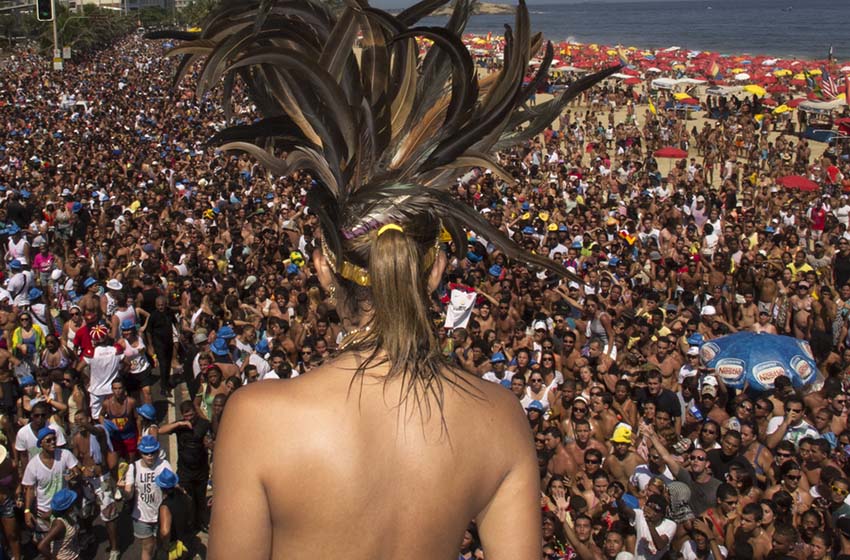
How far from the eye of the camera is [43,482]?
6074mm

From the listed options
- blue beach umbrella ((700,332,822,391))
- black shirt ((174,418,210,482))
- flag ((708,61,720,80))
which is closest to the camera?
black shirt ((174,418,210,482))

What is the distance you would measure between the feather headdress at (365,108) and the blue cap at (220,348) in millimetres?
6267

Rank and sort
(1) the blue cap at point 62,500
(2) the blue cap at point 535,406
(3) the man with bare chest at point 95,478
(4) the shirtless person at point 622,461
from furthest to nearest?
1. (2) the blue cap at point 535,406
2. (3) the man with bare chest at point 95,478
3. (4) the shirtless person at point 622,461
4. (1) the blue cap at point 62,500

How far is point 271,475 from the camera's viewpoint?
1.43m

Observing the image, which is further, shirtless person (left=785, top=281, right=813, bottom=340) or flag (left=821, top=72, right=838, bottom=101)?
flag (left=821, top=72, right=838, bottom=101)

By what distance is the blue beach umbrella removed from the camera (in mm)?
7805

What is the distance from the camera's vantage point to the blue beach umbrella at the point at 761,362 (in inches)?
307

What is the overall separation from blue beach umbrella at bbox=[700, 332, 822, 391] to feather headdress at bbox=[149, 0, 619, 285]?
Answer: 6.58m

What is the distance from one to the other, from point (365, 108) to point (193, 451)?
544 centimetres

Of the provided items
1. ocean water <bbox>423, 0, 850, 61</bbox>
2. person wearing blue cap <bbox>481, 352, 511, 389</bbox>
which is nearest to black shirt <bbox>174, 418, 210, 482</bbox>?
person wearing blue cap <bbox>481, 352, 511, 389</bbox>

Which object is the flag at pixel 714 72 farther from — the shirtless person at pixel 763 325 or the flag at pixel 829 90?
the shirtless person at pixel 763 325

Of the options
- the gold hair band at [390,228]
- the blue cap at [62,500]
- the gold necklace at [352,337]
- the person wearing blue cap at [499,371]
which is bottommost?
the blue cap at [62,500]

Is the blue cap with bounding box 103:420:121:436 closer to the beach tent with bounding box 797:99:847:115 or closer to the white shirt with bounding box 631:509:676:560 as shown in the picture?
the white shirt with bounding box 631:509:676:560

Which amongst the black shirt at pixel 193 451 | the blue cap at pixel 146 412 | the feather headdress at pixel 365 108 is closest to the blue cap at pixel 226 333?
the blue cap at pixel 146 412
